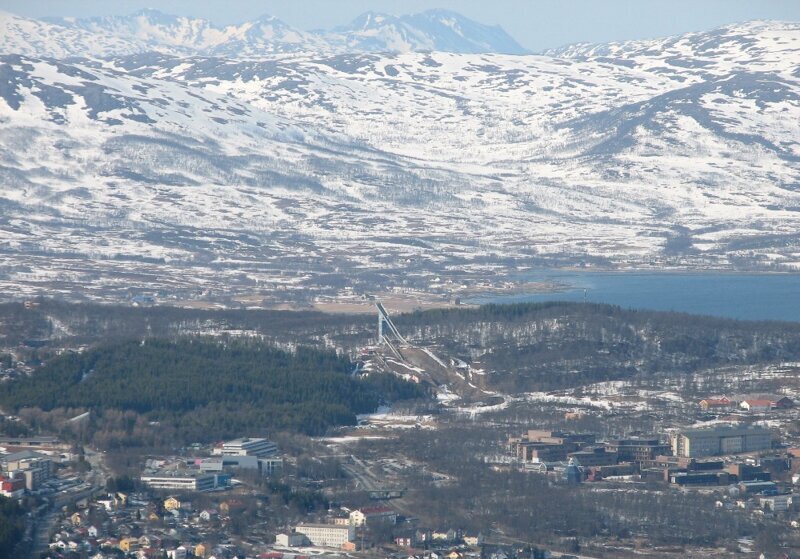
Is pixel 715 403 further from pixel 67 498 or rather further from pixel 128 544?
pixel 128 544

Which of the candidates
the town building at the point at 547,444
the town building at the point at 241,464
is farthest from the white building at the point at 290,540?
the town building at the point at 547,444

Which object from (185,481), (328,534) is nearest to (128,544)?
(328,534)

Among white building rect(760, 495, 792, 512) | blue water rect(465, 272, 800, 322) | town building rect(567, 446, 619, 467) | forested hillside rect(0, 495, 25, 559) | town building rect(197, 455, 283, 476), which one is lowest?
forested hillside rect(0, 495, 25, 559)

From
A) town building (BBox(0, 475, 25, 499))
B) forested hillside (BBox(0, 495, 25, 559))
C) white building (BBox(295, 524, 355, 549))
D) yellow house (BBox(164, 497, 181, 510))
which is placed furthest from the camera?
town building (BBox(0, 475, 25, 499))

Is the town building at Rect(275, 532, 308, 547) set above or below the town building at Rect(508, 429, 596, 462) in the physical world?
below

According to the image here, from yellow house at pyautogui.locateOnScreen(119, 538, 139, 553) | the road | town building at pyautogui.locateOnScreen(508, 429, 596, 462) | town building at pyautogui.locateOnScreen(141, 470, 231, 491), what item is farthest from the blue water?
yellow house at pyautogui.locateOnScreen(119, 538, 139, 553)

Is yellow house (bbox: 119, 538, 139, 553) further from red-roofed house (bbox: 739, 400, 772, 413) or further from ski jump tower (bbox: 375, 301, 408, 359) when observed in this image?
ski jump tower (bbox: 375, 301, 408, 359)

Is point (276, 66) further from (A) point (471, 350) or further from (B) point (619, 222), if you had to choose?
(A) point (471, 350)

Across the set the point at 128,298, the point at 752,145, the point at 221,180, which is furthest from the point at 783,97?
the point at 128,298
